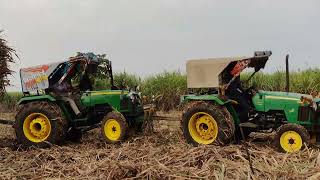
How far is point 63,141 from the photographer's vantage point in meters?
11.7

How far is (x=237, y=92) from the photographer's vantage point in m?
10.9

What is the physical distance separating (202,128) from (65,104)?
11.0 ft

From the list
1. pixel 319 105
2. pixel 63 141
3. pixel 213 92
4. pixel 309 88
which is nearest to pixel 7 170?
pixel 63 141

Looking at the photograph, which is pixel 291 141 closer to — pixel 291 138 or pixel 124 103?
pixel 291 138

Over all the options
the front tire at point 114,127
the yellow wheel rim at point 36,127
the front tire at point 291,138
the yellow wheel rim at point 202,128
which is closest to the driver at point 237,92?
the yellow wheel rim at point 202,128

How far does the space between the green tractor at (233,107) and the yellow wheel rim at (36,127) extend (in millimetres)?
3214

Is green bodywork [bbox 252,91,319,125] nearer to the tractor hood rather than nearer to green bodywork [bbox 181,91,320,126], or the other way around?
green bodywork [bbox 181,91,320,126]

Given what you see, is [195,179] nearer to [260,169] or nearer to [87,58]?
[260,169]

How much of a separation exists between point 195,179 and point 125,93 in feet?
17.5

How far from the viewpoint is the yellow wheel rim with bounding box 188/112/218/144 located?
10.6m

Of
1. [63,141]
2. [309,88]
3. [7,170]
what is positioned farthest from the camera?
[309,88]

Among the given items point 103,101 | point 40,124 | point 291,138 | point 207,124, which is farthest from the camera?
point 103,101

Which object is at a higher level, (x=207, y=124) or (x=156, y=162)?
(x=207, y=124)

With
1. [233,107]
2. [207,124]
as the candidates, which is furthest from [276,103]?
[207,124]
